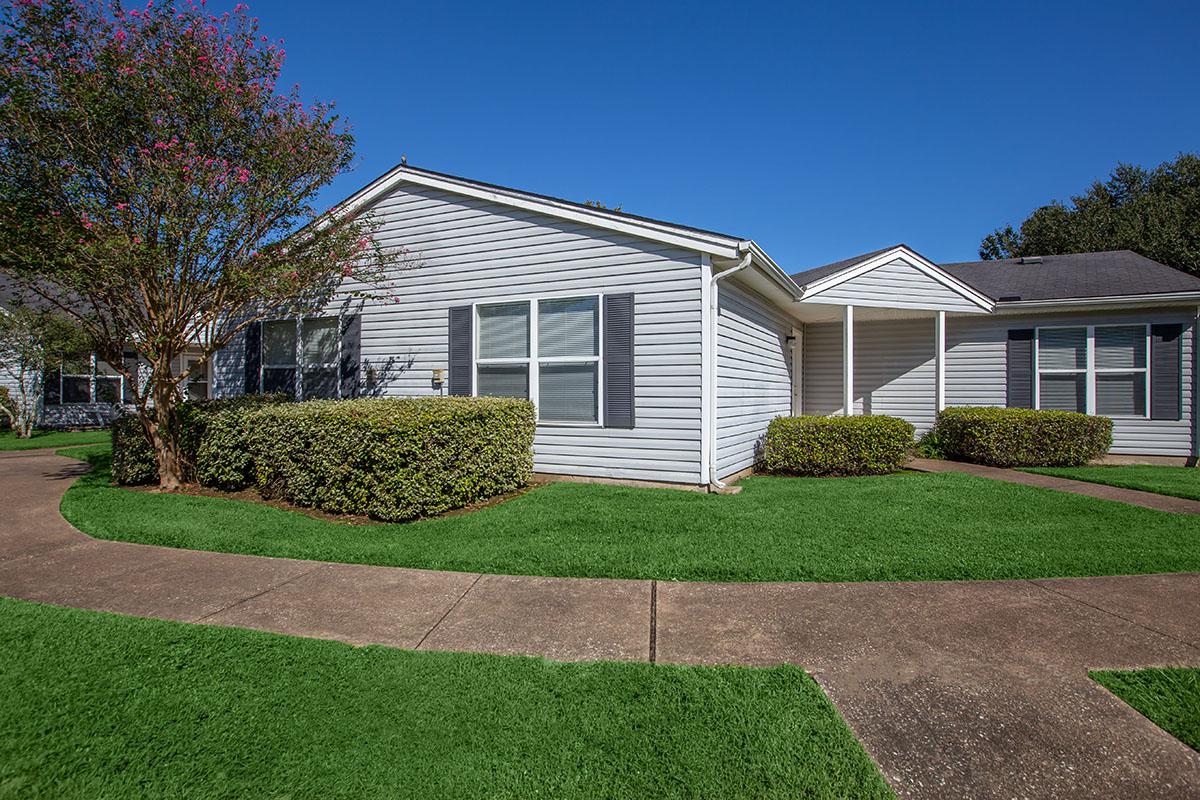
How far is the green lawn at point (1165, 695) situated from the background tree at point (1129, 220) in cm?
2568

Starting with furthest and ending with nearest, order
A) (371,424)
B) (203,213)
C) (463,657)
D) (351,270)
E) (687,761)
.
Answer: (351,270), (203,213), (371,424), (463,657), (687,761)

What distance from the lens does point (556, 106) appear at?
11.5 metres

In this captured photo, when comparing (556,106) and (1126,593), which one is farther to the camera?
(556,106)

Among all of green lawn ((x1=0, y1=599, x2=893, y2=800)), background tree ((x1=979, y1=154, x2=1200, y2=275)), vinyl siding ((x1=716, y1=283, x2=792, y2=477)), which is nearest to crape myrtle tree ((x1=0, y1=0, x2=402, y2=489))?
green lawn ((x1=0, y1=599, x2=893, y2=800))

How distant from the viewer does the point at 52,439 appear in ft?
44.9

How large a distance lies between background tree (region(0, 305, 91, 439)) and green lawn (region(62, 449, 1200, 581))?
9.56 m

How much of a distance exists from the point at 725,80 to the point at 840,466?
7.56 meters

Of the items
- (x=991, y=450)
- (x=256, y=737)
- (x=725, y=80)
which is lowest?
(x=256, y=737)

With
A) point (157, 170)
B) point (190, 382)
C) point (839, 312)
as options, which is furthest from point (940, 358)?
→ point (190, 382)

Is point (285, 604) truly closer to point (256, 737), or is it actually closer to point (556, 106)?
point (256, 737)

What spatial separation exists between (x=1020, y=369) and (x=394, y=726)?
39.2 ft

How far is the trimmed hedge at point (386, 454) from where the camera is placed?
5391 millimetres

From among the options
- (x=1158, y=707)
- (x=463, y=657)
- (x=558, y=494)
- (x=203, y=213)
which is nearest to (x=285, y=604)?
(x=463, y=657)

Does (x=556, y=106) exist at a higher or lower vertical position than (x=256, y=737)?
higher
